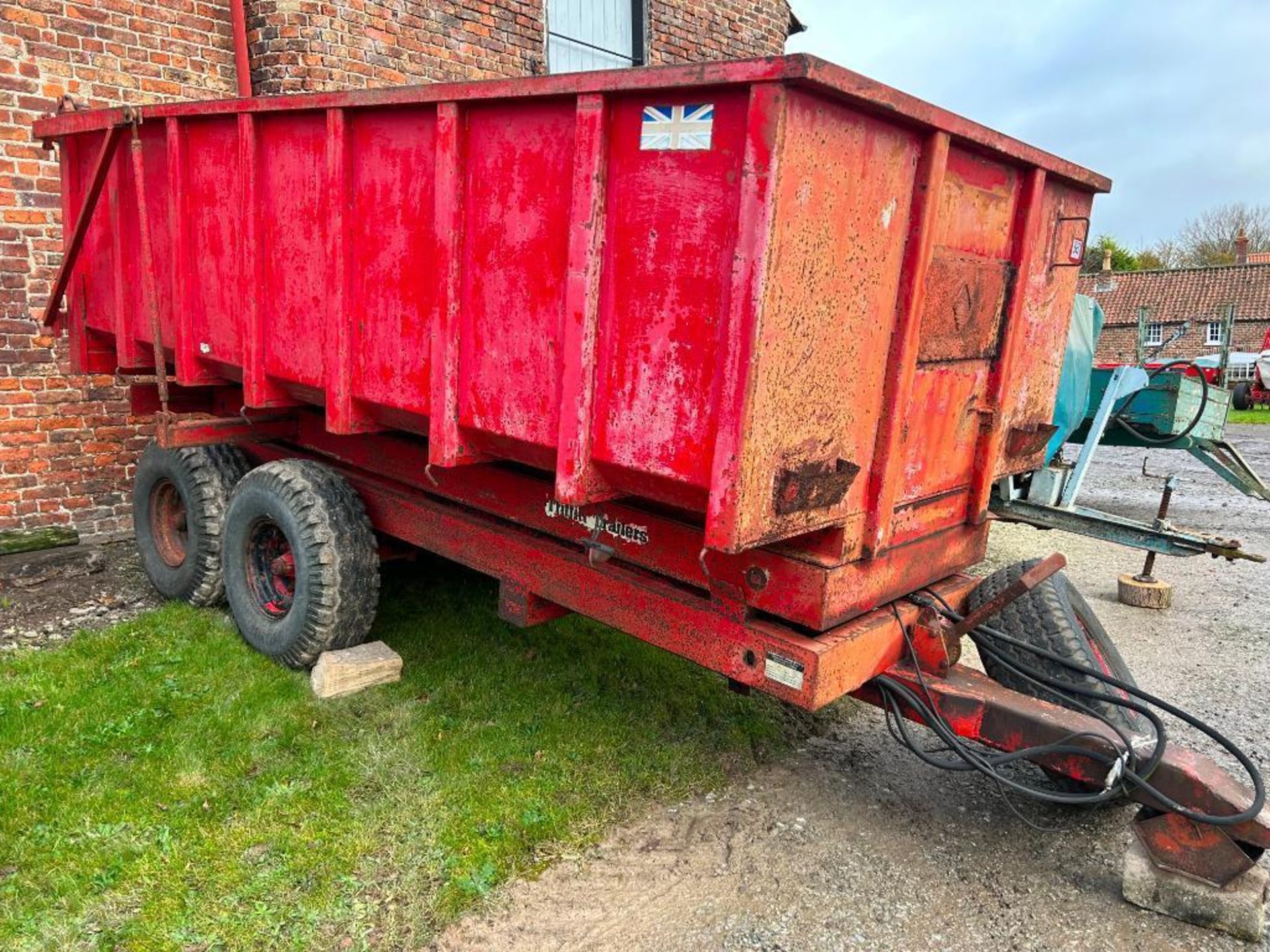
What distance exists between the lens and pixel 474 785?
3.47 metres

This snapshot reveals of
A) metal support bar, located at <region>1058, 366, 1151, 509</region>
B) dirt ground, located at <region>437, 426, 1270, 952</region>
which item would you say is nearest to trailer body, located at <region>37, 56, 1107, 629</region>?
dirt ground, located at <region>437, 426, 1270, 952</region>

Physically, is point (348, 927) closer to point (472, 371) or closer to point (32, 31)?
point (472, 371)

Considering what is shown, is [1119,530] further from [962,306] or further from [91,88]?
[91,88]

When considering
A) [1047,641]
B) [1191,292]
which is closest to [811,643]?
[1047,641]

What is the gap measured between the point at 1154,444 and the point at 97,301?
7.56 m

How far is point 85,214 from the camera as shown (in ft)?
15.2

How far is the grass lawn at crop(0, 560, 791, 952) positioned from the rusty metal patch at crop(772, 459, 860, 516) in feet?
4.92

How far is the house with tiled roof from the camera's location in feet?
106

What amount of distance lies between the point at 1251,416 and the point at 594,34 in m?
19.3

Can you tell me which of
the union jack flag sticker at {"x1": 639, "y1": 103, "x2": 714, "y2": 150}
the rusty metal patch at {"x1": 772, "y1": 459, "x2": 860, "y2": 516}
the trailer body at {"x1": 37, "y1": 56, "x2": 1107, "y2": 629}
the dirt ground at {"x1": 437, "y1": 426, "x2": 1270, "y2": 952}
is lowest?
the dirt ground at {"x1": 437, "y1": 426, "x2": 1270, "y2": 952}

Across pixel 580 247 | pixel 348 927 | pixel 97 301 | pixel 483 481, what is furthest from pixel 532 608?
pixel 97 301

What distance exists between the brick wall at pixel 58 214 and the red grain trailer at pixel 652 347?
1436 millimetres

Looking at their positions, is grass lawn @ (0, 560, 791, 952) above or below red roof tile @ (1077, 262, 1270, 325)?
below

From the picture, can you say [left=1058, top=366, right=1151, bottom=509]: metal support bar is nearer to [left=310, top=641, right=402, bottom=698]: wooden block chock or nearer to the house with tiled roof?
[left=310, top=641, right=402, bottom=698]: wooden block chock
